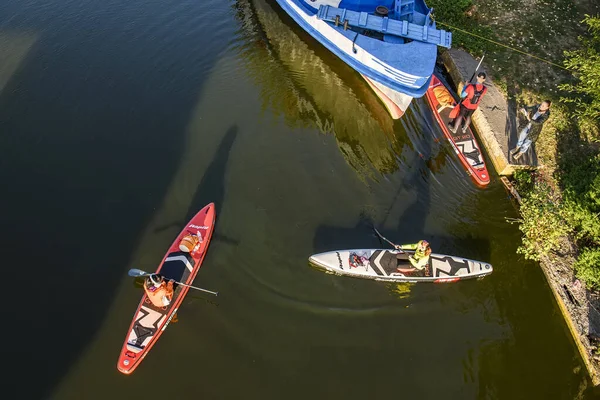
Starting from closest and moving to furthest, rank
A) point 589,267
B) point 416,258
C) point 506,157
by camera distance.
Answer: point 589,267, point 416,258, point 506,157

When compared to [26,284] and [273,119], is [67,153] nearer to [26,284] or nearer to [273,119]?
[26,284]

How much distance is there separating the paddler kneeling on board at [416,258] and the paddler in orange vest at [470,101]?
5760 millimetres

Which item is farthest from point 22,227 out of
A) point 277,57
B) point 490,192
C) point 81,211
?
point 490,192

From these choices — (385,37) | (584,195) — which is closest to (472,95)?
(385,37)

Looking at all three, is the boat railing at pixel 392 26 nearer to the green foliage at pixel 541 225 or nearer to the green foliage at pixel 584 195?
the green foliage at pixel 584 195

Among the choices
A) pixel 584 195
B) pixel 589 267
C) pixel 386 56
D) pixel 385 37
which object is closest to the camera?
pixel 589 267

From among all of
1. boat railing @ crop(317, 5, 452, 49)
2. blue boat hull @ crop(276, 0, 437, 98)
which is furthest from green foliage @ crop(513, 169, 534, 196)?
boat railing @ crop(317, 5, 452, 49)

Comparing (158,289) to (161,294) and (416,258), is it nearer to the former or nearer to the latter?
(161,294)

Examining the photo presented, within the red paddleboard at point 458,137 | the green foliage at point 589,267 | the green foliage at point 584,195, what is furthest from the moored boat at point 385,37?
the green foliage at point 589,267

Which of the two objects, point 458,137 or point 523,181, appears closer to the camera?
point 523,181

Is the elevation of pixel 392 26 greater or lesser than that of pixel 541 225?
greater

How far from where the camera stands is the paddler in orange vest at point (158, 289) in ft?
31.8

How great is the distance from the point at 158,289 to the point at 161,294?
8.4 inches

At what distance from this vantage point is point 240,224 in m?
11.9
